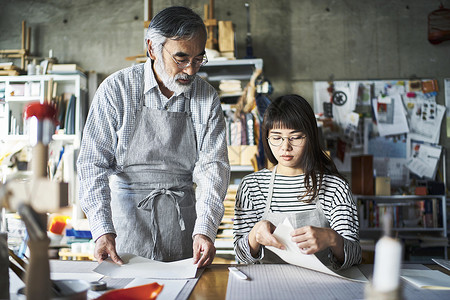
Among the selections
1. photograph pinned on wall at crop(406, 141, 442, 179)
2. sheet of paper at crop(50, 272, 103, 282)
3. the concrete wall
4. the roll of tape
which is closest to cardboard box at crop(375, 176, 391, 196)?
photograph pinned on wall at crop(406, 141, 442, 179)

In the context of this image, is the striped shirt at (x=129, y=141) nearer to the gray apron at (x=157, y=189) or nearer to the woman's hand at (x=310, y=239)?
the gray apron at (x=157, y=189)

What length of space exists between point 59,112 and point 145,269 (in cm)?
323

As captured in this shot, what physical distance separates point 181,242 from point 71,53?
3546 millimetres

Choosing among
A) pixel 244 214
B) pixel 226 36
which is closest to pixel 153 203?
pixel 244 214

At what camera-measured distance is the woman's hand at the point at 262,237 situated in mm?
1236

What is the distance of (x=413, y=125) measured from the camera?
13.9ft

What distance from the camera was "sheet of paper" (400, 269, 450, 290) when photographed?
106 centimetres

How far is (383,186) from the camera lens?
12.9ft

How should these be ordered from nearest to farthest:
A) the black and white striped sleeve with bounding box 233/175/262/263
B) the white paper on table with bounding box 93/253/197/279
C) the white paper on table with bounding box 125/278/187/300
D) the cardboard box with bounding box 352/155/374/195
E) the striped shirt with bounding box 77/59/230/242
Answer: the white paper on table with bounding box 125/278/187/300
the white paper on table with bounding box 93/253/197/279
the striped shirt with bounding box 77/59/230/242
the black and white striped sleeve with bounding box 233/175/262/263
the cardboard box with bounding box 352/155/374/195

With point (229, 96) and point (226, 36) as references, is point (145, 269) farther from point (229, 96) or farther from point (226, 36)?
point (226, 36)

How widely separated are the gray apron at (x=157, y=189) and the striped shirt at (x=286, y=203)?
205 millimetres

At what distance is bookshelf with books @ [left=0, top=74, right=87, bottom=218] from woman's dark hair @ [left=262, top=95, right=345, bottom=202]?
291cm

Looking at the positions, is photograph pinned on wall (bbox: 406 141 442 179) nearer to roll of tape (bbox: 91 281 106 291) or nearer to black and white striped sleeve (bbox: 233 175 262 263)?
black and white striped sleeve (bbox: 233 175 262 263)

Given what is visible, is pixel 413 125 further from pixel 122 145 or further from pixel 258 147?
pixel 122 145
